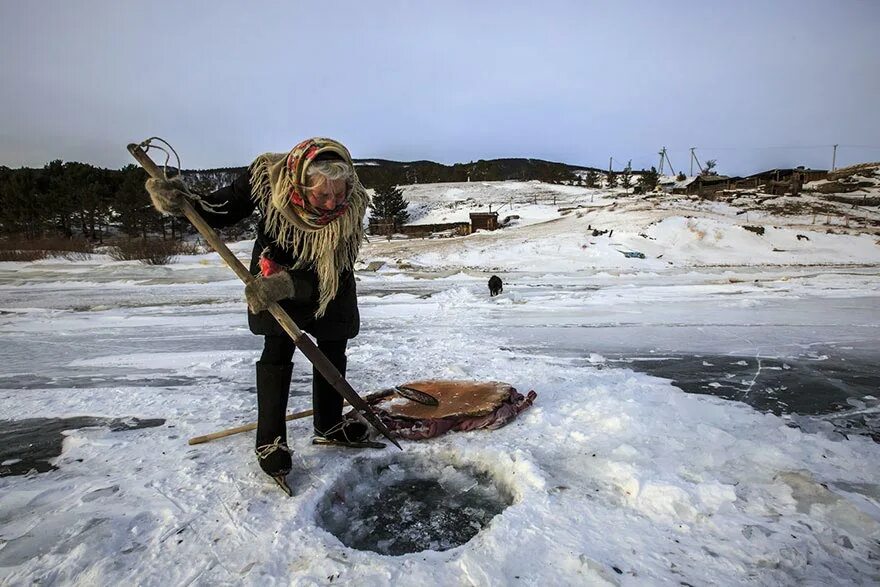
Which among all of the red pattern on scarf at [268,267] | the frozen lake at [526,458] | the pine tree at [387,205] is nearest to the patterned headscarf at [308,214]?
the red pattern on scarf at [268,267]

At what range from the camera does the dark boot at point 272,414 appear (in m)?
2.06

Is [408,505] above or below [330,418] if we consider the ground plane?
below

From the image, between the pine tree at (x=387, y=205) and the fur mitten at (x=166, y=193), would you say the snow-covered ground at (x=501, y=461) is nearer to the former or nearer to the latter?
the fur mitten at (x=166, y=193)

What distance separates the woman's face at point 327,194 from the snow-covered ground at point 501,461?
1.21 meters

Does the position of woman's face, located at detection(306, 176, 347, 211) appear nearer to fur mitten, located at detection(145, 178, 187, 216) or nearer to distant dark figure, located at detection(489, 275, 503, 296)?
fur mitten, located at detection(145, 178, 187, 216)

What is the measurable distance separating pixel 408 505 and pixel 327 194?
1.38 m

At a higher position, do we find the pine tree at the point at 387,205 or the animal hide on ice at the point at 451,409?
the pine tree at the point at 387,205

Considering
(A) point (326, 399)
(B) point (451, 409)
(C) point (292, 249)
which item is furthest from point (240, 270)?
(B) point (451, 409)

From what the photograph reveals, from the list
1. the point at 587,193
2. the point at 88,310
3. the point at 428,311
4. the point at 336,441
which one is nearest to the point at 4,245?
the point at 88,310

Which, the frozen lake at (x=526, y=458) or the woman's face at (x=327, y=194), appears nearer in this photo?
the frozen lake at (x=526, y=458)

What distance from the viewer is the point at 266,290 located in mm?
2027

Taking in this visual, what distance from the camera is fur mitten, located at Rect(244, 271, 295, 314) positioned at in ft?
6.61

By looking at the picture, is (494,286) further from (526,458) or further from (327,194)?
(327,194)

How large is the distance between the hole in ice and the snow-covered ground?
24 mm
